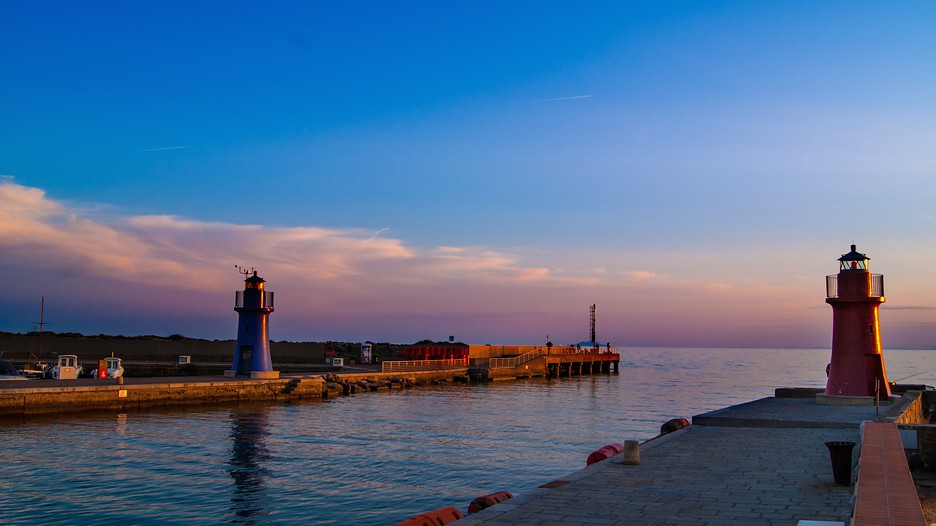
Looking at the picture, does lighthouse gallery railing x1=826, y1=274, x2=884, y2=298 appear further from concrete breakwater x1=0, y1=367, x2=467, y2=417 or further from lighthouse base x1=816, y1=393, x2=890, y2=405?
concrete breakwater x1=0, y1=367, x2=467, y2=417

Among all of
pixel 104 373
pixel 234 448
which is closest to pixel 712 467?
pixel 234 448

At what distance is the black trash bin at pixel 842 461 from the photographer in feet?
38.5

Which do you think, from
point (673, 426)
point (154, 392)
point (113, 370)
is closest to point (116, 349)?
point (113, 370)

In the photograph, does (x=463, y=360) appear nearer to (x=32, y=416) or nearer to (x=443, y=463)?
(x=32, y=416)

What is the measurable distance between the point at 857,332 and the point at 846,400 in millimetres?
2565

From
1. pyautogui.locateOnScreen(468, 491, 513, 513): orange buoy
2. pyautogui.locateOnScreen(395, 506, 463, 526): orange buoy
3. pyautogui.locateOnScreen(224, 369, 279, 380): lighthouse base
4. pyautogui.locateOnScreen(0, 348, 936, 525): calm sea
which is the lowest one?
pyautogui.locateOnScreen(0, 348, 936, 525): calm sea

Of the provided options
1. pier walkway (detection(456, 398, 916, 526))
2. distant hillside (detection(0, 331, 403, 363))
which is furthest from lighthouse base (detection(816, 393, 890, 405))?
distant hillside (detection(0, 331, 403, 363))

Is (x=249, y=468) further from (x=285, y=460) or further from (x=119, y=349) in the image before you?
(x=119, y=349)

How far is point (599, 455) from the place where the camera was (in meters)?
15.0

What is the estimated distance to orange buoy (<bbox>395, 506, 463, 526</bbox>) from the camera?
30.8 feet

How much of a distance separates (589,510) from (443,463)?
12.2 metres

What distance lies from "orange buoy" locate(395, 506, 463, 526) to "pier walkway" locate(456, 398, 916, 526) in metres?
0.37

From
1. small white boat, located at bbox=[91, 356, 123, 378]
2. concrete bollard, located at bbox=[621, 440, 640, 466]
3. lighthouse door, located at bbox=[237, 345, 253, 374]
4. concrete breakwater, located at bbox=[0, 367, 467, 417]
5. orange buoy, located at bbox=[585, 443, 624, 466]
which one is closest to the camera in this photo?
concrete bollard, located at bbox=[621, 440, 640, 466]

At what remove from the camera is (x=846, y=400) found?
89.9 ft
